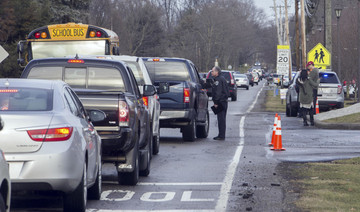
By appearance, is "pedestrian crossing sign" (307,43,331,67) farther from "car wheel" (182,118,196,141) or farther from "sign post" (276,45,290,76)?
"car wheel" (182,118,196,141)

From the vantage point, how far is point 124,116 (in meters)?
11.0

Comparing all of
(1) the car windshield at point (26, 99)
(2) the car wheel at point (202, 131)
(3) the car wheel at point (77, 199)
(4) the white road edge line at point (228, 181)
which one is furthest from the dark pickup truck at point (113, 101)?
(2) the car wheel at point (202, 131)

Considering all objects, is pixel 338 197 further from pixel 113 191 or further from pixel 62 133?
pixel 62 133

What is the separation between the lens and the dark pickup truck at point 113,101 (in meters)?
11.0

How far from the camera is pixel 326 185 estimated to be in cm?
1144

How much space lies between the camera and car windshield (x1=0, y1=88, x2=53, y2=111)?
856cm

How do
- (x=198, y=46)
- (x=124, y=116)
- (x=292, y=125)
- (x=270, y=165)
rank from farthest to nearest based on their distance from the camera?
(x=198, y=46) → (x=292, y=125) → (x=270, y=165) → (x=124, y=116)

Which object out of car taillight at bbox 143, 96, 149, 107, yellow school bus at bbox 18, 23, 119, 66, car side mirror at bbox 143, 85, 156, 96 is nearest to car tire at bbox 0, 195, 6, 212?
car side mirror at bbox 143, 85, 156, 96

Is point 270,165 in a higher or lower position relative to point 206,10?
lower

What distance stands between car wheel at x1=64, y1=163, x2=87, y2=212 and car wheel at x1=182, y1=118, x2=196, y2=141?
Answer: 1039 cm

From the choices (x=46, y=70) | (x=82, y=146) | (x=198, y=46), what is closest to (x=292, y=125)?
(x=46, y=70)

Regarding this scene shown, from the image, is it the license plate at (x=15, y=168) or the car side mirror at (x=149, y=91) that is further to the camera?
the car side mirror at (x=149, y=91)

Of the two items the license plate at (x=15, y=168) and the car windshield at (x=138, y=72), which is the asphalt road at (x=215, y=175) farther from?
the car windshield at (x=138, y=72)

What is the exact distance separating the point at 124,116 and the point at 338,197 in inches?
117
